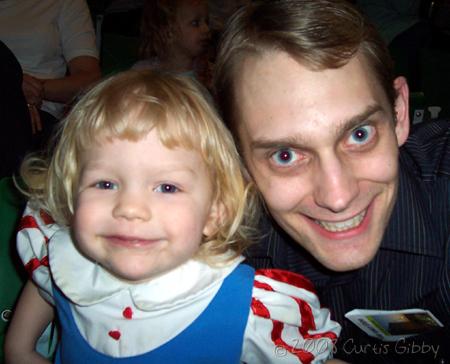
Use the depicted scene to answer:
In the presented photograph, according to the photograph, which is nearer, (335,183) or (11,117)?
(335,183)

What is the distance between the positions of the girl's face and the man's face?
25 cm

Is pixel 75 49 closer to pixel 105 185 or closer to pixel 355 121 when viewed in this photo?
pixel 105 185

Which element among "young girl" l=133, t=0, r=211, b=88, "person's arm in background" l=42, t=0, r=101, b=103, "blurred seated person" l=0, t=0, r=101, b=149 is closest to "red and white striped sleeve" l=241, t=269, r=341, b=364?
"blurred seated person" l=0, t=0, r=101, b=149

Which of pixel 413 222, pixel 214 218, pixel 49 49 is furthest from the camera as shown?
pixel 49 49

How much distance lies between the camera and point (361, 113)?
1.26 meters

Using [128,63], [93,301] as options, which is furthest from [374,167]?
[128,63]

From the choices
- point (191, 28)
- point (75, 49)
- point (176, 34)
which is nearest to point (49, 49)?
point (75, 49)

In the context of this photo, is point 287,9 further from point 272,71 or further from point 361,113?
point 361,113

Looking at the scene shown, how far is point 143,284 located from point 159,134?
1.45ft

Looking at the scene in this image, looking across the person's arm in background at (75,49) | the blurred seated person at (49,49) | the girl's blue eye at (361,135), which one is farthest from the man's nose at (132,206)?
the person's arm in background at (75,49)

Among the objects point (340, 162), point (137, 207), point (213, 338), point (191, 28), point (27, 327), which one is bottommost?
point (27, 327)

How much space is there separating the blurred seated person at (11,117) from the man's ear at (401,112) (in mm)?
1430

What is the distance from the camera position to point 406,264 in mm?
1561

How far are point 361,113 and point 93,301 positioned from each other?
917 millimetres
